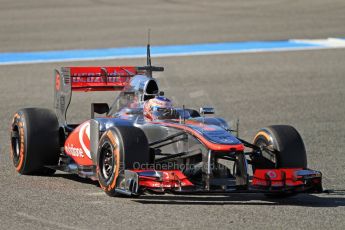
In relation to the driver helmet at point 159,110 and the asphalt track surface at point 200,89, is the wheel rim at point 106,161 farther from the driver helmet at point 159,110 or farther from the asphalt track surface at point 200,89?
the driver helmet at point 159,110

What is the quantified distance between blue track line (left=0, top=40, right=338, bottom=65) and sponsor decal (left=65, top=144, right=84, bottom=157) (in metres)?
11.0

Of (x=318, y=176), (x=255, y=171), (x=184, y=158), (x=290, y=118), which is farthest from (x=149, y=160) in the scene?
(x=290, y=118)

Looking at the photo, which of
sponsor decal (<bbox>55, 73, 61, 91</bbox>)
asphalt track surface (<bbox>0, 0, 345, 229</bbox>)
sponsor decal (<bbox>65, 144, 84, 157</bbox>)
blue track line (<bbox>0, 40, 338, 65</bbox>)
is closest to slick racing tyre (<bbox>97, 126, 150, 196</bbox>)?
asphalt track surface (<bbox>0, 0, 345, 229</bbox>)

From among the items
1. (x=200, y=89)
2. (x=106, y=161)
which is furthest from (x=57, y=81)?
(x=200, y=89)

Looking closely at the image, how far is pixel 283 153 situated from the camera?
10.6m

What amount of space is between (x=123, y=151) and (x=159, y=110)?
123 cm

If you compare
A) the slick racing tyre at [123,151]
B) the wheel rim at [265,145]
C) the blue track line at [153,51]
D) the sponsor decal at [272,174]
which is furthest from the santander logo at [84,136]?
the blue track line at [153,51]

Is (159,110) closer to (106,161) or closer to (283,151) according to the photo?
(106,161)

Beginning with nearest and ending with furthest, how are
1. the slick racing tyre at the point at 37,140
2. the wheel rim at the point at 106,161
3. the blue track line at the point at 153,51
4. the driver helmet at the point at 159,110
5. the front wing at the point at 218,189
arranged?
the front wing at the point at 218,189 < the wheel rim at the point at 106,161 < the driver helmet at the point at 159,110 < the slick racing tyre at the point at 37,140 < the blue track line at the point at 153,51

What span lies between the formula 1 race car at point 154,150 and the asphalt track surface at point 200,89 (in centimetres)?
23

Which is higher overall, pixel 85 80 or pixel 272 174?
pixel 85 80

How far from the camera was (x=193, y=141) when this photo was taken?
10.4m

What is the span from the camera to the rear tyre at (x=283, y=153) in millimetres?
10625

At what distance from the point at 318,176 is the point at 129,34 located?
17.3 metres
